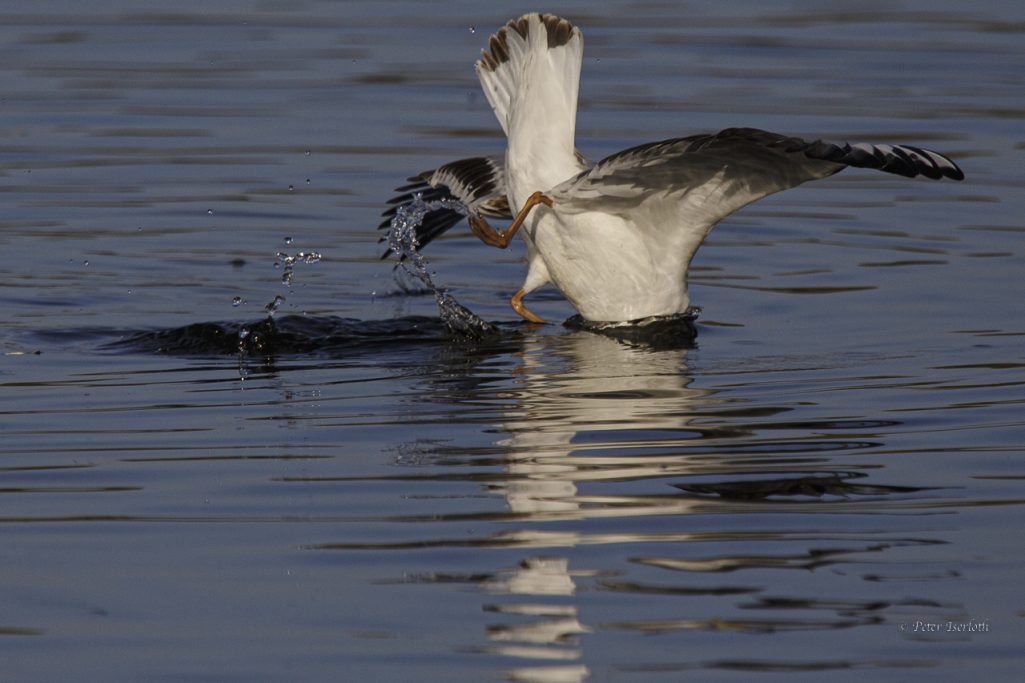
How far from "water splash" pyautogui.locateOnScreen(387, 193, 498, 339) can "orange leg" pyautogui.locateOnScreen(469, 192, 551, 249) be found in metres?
0.34

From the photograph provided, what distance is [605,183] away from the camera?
7043 millimetres

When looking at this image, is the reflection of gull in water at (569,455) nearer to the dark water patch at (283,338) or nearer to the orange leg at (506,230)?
the orange leg at (506,230)

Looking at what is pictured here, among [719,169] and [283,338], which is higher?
[719,169]

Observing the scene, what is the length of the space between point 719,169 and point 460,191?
1.59 metres

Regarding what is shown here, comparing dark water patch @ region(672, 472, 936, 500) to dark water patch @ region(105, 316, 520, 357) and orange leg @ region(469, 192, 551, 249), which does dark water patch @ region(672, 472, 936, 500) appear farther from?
dark water patch @ region(105, 316, 520, 357)

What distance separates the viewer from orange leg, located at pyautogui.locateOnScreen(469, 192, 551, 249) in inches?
285

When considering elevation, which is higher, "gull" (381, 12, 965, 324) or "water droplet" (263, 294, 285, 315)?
"gull" (381, 12, 965, 324)

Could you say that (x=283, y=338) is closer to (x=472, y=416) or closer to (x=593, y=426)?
(x=472, y=416)

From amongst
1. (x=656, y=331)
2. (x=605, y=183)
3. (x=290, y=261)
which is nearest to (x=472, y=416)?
(x=605, y=183)

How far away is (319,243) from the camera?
32.4 feet

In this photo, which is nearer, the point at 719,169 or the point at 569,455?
the point at 569,455

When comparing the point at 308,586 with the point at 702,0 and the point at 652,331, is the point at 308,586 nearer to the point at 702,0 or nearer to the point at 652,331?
the point at 652,331

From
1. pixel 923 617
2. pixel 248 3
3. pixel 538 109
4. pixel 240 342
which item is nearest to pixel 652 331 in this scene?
pixel 538 109

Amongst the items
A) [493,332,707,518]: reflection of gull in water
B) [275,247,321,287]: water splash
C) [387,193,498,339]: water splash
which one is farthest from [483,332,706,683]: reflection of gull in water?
[275,247,321,287]: water splash
